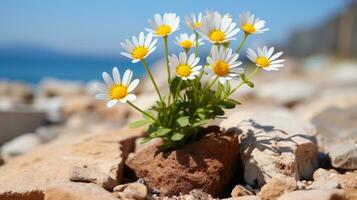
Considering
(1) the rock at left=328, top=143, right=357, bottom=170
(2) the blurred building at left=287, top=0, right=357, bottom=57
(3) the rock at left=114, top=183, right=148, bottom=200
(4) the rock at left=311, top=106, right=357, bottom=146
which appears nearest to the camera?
(3) the rock at left=114, top=183, right=148, bottom=200

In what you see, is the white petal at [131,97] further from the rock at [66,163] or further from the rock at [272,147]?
the rock at [272,147]

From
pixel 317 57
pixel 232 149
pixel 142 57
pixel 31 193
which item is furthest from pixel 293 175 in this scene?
pixel 317 57

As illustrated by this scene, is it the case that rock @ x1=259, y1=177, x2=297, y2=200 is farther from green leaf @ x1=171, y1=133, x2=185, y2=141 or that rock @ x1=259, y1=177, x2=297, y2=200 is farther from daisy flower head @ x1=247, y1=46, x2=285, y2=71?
daisy flower head @ x1=247, y1=46, x2=285, y2=71

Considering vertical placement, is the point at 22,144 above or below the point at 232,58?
below

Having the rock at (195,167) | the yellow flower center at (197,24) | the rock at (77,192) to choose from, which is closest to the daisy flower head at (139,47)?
the yellow flower center at (197,24)

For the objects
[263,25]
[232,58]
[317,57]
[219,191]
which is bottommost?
[219,191]

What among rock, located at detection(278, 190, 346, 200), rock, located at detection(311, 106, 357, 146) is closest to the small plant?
rock, located at detection(278, 190, 346, 200)

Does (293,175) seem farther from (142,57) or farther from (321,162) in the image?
(142,57)
